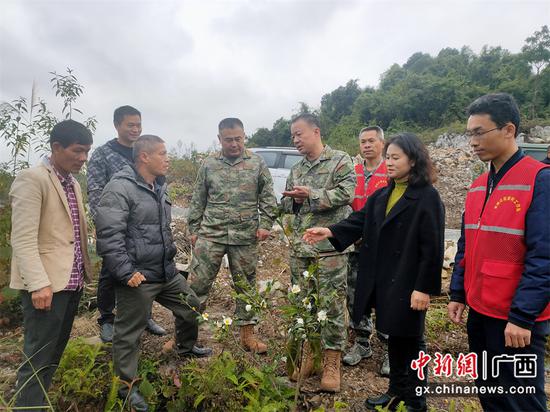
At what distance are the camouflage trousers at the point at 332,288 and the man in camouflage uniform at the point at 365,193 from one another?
0.44 meters

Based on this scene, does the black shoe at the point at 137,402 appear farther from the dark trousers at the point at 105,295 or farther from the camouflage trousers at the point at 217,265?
the dark trousers at the point at 105,295

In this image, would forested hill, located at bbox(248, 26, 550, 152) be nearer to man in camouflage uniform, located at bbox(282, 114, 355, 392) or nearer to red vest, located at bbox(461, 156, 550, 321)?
man in camouflage uniform, located at bbox(282, 114, 355, 392)

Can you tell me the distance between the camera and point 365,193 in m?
3.34

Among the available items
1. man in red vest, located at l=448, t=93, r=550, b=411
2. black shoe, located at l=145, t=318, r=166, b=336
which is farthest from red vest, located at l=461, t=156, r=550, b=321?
black shoe, located at l=145, t=318, r=166, b=336

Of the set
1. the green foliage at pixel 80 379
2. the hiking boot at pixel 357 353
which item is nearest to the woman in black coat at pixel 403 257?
the hiking boot at pixel 357 353

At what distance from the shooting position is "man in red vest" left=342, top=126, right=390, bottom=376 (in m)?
Answer: 3.04

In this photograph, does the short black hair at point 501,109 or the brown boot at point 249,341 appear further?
the brown boot at point 249,341

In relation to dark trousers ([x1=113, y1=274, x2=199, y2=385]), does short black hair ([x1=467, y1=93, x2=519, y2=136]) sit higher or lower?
higher

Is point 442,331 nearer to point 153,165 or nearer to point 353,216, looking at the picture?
point 353,216

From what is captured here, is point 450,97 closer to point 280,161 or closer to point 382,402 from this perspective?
point 280,161

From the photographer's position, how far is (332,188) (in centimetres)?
272

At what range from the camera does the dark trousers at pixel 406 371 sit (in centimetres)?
218

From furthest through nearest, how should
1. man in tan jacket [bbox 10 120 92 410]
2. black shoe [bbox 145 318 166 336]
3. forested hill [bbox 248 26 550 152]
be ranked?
forested hill [bbox 248 26 550 152], black shoe [bbox 145 318 166 336], man in tan jacket [bbox 10 120 92 410]

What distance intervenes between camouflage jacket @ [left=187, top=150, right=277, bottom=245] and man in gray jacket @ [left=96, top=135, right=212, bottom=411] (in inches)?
24.0
